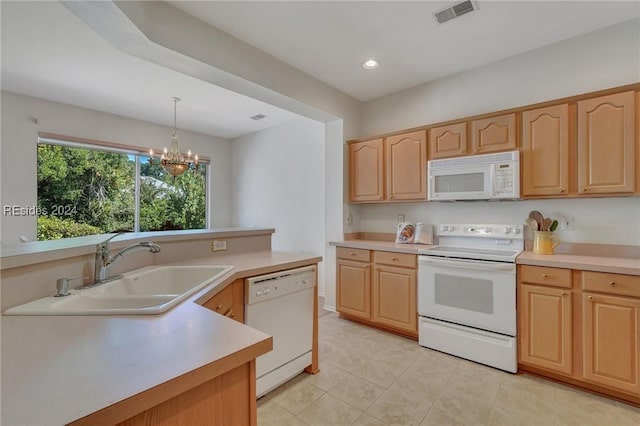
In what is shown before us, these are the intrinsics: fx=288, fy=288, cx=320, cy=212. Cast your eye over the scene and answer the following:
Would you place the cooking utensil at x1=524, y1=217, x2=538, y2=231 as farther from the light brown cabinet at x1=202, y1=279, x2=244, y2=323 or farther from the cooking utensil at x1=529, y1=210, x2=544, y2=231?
the light brown cabinet at x1=202, y1=279, x2=244, y2=323

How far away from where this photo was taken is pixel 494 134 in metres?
2.64

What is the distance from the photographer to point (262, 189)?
17.6 ft

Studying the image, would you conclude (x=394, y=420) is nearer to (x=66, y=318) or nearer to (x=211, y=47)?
(x=66, y=318)

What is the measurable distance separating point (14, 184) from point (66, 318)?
3.86 meters

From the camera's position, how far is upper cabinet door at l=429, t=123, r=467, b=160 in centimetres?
281

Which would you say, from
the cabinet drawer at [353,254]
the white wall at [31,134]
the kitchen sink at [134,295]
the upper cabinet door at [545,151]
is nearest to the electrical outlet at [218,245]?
the kitchen sink at [134,295]

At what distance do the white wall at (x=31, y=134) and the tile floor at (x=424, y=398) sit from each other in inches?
131

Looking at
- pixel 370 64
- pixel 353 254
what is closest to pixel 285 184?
pixel 353 254

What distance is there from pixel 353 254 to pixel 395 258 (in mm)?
Answer: 525

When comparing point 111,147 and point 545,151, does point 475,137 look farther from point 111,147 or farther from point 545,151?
point 111,147

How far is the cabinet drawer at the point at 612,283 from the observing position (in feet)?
6.06

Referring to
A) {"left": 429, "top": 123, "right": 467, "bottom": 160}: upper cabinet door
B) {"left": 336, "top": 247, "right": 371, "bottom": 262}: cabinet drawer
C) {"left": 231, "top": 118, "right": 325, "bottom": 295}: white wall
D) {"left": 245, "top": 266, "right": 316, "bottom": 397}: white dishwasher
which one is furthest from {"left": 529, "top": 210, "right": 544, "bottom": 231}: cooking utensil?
{"left": 231, "top": 118, "right": 325, "bottom": 295}: white wall

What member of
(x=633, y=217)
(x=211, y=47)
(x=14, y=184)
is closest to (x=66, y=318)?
(x=211, y=47)

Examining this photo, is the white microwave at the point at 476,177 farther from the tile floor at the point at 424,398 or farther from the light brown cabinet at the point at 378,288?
the tile floor at the point at 424,398
